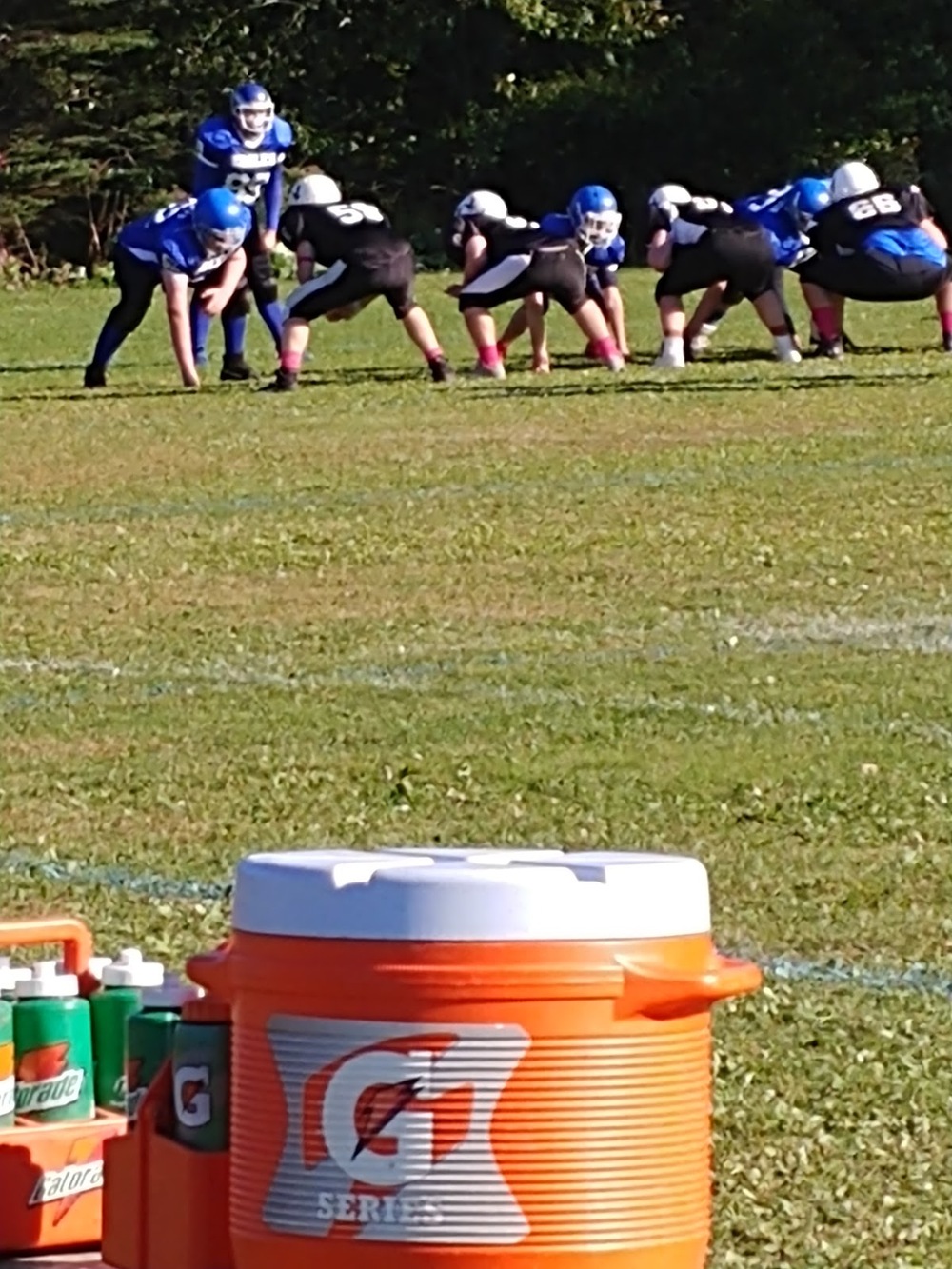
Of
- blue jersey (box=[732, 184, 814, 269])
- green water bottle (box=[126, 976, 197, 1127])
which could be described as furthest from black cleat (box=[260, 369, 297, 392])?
green water bottle (box=[126, 976, 197, 1127])

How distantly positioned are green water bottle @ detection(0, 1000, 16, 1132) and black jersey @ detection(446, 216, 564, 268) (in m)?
14.7

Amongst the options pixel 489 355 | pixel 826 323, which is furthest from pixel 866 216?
pixel 489 355

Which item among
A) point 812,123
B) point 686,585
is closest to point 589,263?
point 686,585

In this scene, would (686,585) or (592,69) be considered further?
(592,69)

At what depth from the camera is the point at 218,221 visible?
59.9 ft

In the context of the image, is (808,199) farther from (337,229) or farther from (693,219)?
(337,229)

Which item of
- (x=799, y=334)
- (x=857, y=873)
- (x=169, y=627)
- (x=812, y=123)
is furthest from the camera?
(x=812, y=123)

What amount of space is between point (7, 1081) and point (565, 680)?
5.04 m

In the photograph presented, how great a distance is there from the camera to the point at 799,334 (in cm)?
2308

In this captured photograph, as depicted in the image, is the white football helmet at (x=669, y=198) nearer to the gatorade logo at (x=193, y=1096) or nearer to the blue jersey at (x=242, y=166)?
the blue jersey at (x=242, y=166)

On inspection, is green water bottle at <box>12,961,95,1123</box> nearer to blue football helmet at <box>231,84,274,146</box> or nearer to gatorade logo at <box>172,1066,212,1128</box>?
gatorade logo at <box>172,1066,212,1128</box>

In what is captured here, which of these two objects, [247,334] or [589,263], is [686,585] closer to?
[589,263]

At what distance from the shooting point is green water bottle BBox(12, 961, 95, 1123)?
164 inches

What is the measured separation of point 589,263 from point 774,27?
2784cm
